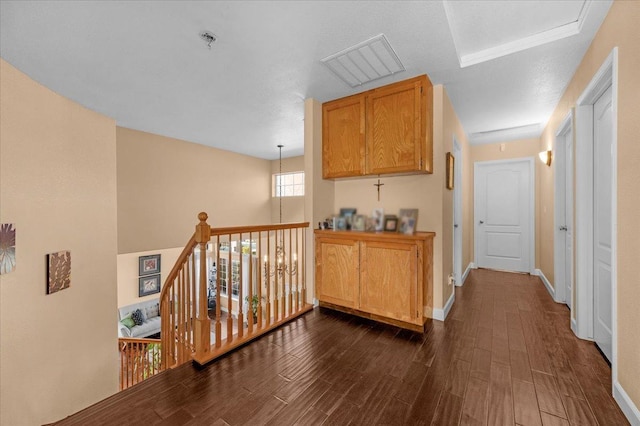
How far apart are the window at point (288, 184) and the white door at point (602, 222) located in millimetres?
5268

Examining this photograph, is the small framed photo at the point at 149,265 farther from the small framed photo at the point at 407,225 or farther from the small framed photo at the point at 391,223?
the small framed photo at the point at 407,225

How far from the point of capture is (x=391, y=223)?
296 cm

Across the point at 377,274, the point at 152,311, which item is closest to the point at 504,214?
the point at 377,274

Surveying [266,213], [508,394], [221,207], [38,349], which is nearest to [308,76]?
[508,394]

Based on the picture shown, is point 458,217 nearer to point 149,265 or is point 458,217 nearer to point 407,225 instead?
point 407,225

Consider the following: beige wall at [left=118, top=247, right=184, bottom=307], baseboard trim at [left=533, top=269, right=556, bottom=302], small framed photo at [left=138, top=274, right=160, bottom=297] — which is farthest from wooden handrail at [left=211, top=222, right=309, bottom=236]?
small framed photo at [left=138, top=274, right=160, bottom=297]

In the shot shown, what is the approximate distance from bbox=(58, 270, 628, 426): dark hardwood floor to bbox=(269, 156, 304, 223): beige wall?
428 centimetres

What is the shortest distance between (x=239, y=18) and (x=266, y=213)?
561 centimetres

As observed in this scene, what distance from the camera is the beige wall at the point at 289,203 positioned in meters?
6.69

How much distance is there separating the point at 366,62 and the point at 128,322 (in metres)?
7.86

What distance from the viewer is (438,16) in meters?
1.80

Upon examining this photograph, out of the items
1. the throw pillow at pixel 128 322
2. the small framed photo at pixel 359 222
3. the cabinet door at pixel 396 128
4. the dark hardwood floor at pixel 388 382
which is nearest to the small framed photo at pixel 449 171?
the cabinet door at pixel 396 128

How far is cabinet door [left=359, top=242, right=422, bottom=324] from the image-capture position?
2479 millimetres

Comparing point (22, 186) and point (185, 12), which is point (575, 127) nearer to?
point (185, 12)
